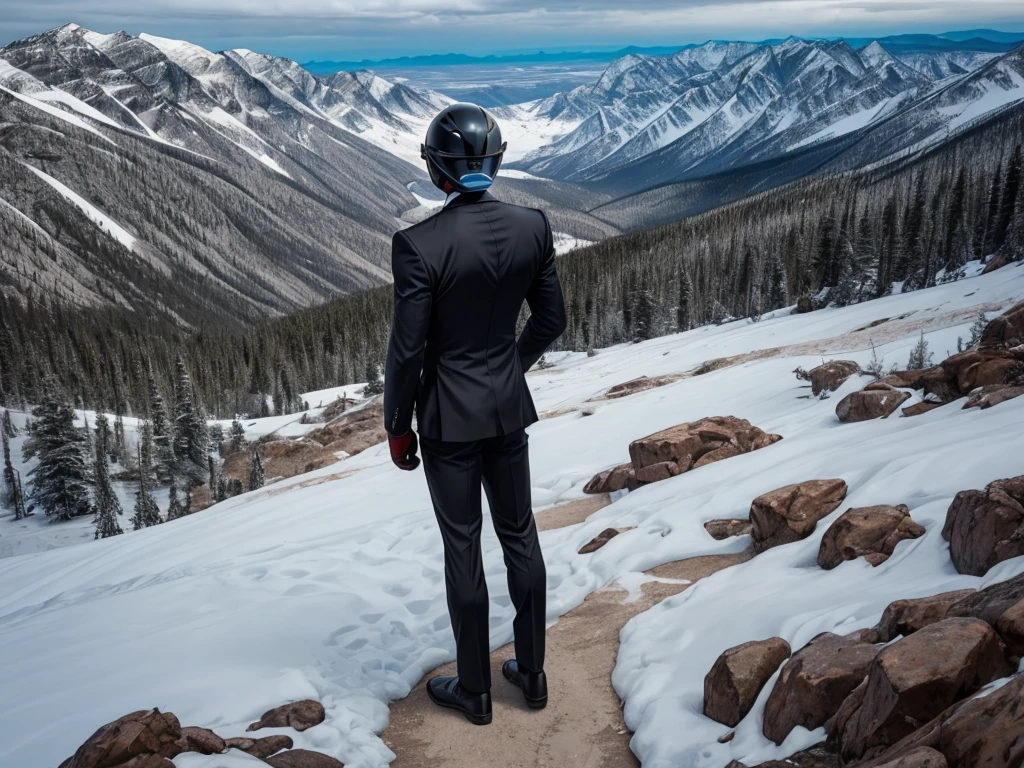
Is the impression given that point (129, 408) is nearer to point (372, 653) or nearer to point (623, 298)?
point (623, 298)

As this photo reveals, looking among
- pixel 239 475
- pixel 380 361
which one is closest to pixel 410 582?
pixel 239 475

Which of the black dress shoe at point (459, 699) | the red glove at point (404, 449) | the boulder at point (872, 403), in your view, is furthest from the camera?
the boulder at point (872, 403)

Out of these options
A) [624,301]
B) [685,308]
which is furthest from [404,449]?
[624,301]

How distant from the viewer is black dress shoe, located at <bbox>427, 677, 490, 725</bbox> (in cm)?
536

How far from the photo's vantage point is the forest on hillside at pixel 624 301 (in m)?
73.3

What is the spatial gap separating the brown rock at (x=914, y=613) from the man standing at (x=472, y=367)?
2.18 metres

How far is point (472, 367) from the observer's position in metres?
5.02

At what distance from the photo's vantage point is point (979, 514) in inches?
189

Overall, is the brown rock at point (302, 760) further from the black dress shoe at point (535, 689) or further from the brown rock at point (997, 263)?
the brown rock at point (997, 263)

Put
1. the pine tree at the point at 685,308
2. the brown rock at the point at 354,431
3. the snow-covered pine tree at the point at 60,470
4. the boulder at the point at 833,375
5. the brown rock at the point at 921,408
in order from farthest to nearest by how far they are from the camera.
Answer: the pine tree at the point at 685,308 → the snow-covered pine tree at the point at 60,470 → the brown rock at the point at 354,431 → the boulder at the point at 833,375 → the brown rock at the point at 921,408

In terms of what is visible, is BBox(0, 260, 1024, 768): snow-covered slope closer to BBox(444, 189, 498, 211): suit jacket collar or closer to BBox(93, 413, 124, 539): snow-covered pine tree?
BBox(444, 189, 498, 211): suit jacket collar

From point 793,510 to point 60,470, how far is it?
5234 cm

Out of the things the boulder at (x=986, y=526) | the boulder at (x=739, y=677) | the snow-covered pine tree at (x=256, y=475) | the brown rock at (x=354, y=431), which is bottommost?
the snow-covered pine tree at (x=256, y=475)

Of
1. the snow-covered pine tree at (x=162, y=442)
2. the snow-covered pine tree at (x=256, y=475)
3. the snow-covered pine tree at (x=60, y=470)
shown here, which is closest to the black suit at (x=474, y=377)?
the snow-covered pine tree at (x=256, y=475)
